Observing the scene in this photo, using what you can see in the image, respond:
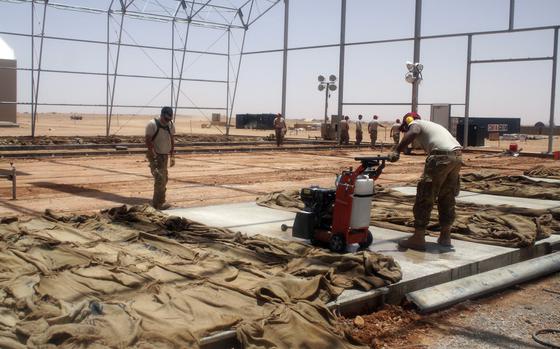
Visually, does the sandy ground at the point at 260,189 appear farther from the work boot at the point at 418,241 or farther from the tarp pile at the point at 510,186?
the tarp pile at the point at 510,186

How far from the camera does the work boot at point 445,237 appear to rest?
725 centimetres

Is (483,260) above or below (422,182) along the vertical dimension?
below

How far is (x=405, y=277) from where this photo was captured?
587 cm

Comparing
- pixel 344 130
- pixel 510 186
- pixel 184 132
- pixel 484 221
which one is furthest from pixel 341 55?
pixel 484 221

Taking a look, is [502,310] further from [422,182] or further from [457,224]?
[457,224]

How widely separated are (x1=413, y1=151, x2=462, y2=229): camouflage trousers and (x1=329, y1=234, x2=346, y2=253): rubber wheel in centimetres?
103

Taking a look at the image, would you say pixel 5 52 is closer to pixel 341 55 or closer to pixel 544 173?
pixel 341 55

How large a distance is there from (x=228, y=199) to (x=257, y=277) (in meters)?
6.21

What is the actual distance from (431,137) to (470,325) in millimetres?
2508

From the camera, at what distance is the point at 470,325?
17.3 ft

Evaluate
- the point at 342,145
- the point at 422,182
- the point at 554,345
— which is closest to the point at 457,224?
the point at 422,182

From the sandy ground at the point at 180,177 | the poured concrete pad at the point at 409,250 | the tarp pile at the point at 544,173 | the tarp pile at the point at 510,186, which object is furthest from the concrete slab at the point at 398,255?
the tarp pile at the point at 544,173

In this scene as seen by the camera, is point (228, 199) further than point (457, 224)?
Yes

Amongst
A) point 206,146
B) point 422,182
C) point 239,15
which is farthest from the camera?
point 239,15
